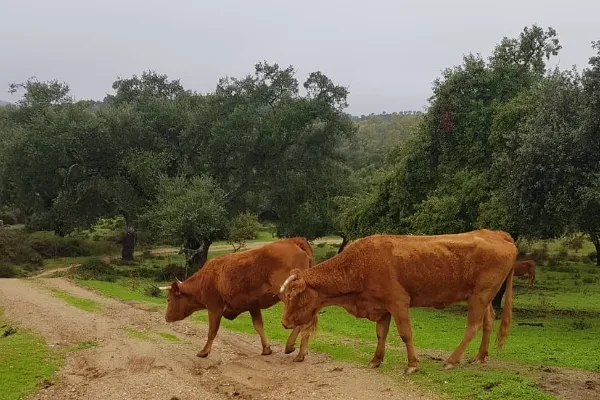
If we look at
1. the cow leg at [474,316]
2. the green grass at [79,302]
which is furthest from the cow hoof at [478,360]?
the green grass at [79,302]

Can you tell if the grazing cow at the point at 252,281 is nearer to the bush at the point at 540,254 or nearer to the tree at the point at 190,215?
the tree at the point at 190,215

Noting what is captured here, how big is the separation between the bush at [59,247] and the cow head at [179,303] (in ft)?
107

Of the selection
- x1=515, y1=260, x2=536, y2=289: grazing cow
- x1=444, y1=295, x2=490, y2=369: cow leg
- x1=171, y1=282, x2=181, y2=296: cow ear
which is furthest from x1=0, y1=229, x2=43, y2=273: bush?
x1=515, y1=260, x2=536, y2=289: grazing cow

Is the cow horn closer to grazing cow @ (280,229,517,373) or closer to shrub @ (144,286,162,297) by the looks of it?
grazing cow @ (280,229,517,373)

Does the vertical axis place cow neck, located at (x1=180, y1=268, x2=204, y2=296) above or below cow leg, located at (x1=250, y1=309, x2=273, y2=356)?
above

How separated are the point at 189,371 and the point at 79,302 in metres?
13.2

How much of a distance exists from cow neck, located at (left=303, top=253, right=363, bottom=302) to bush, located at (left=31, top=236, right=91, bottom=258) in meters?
37.1

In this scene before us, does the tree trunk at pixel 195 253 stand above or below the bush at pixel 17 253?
above

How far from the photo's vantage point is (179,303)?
14.5 meters

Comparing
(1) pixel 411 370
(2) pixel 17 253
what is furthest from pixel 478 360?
(2) pixel 17 253

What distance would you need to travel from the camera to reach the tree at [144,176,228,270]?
32188 millimetres

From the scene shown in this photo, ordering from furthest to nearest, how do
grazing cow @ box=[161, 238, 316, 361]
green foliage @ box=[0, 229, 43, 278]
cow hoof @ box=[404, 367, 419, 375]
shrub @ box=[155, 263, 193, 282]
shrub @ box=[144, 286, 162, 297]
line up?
green foliage @ box=[0, 229, 43, 278], shrub @ box=[155, 263, 193, 282], shrub @ box=[144, 286, 162, 297], grazing cow @ box=[161, 238, 316, 361], cow hoof @ box=[404, 367, 419, 375]

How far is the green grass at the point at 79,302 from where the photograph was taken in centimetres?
2216

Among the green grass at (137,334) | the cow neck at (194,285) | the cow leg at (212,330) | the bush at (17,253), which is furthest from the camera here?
the bush at (17,253)
